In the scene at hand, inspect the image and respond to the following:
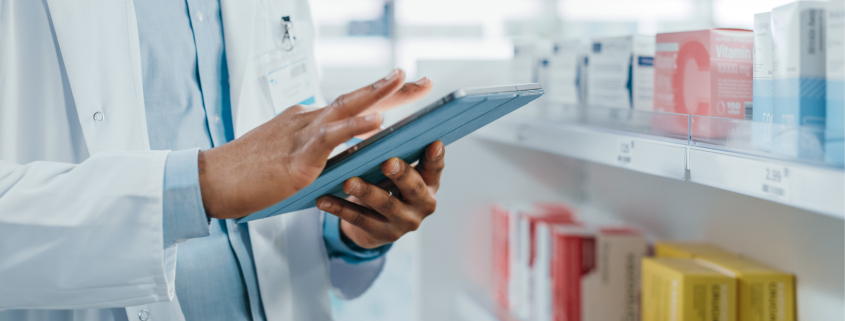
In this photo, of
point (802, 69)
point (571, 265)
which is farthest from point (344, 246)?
point (802, 69)

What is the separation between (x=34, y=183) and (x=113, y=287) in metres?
0.16

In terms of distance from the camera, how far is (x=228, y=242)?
1.06m

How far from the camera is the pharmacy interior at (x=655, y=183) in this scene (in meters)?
0.68

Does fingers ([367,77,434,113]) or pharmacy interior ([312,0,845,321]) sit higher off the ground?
fingers ([367,77,434,113])

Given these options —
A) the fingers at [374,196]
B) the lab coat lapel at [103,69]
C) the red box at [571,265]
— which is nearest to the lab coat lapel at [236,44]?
the lab coat lapel at [103,69]

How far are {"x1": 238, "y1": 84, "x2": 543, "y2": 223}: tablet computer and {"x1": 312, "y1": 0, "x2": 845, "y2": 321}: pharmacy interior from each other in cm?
30

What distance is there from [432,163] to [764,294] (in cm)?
66

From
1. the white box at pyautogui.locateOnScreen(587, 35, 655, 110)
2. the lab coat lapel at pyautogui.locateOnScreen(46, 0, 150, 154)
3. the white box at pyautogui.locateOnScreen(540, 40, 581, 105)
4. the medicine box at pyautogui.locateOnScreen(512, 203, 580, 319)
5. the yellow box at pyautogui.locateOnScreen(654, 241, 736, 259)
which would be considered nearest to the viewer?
the lab coat lapel at pyautogui.locateOnScreen(46, 0, 150, 154)

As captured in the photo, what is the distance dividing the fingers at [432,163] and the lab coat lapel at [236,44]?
0.45m

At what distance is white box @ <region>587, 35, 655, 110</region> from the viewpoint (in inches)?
40.8

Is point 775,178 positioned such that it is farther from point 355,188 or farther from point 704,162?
point 355,188

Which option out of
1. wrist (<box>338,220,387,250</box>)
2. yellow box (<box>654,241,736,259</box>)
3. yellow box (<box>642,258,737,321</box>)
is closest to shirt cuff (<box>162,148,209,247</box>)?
wrist (<box>338,220,387,250</box>)

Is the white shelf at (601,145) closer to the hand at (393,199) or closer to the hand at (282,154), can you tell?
the hand at (393,199)

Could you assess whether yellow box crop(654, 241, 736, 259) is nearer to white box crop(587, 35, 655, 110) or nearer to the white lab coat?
white box crop(587, 35, 655, 110)
